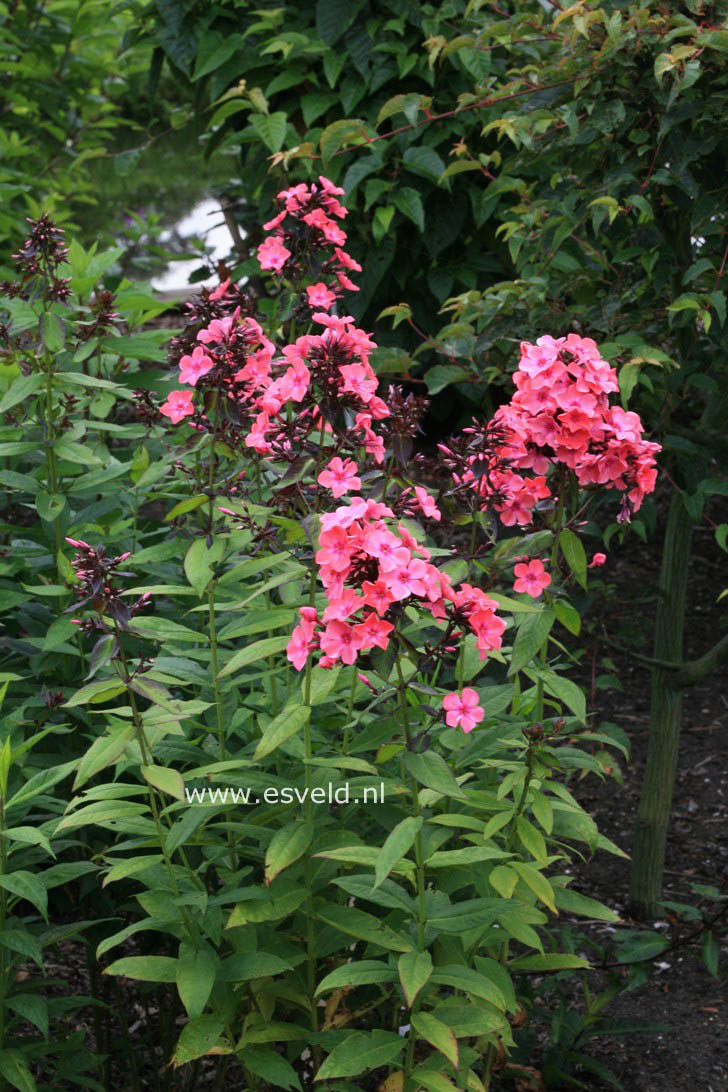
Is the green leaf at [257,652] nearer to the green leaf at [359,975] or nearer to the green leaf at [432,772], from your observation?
the green leaf at [432,772]

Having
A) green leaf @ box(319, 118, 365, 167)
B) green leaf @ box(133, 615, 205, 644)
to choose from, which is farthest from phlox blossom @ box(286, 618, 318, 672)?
green leaf @ box(319, 118, 365, 167)

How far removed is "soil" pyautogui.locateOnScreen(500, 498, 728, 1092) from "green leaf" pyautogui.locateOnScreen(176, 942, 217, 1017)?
981mm

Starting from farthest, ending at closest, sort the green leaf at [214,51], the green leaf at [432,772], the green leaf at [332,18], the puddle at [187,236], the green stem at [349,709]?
the puddle at [187,236] → the green leaf at [214,51] → the green leaf at [332,18] → the green stem at [349,709] → the green leaf at [432,772]

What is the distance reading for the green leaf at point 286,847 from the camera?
1930mm

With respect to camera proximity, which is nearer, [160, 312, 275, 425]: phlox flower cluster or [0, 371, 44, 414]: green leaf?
[160, 312, 275, 425]: phlox flower cluster

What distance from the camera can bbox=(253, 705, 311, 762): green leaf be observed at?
1.90 m

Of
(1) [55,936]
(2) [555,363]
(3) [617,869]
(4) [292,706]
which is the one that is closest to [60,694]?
(1) [55,936]

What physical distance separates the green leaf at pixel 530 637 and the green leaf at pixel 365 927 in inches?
18.6

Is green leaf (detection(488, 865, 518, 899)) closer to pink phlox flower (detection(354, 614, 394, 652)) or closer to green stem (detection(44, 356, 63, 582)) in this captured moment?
pink phlox flower (detection(354, 614, 394, 652))

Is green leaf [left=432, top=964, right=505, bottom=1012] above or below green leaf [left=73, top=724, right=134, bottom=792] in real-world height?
below

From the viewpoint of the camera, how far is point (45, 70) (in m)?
6.10

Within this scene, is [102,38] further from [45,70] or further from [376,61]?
[376,61]

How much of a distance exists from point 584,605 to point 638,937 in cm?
81

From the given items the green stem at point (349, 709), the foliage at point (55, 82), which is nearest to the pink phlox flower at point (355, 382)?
Answer: the green stem at point (349, 709)
